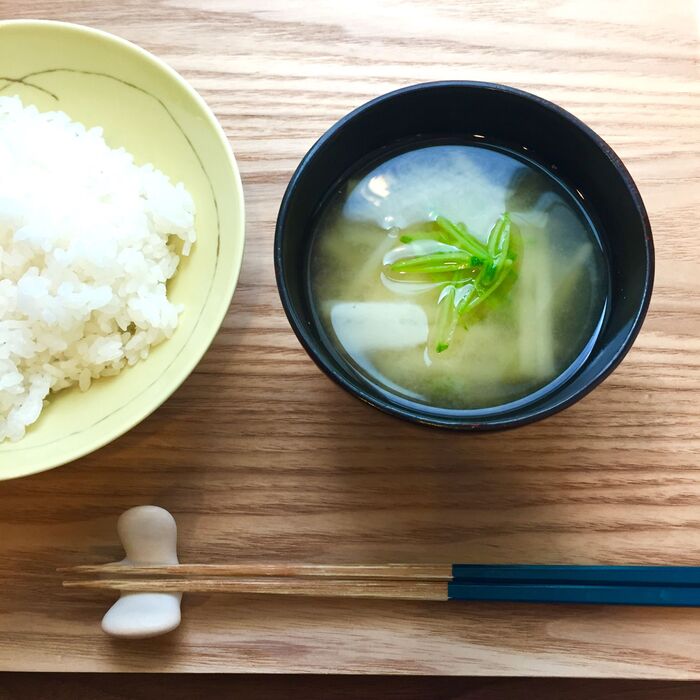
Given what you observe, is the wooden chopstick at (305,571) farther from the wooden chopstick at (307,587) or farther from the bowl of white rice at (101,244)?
the bowl of white rice at (101,244)

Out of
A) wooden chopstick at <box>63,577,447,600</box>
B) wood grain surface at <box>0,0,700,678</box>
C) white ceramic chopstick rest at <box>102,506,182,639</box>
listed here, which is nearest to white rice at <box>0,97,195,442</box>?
wood grain surface at <box>0,0,700,678</box>

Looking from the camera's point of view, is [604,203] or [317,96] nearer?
[604,203]

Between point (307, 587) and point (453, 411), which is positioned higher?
point (453, 411)

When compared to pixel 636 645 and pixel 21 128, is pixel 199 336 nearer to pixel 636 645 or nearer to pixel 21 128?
pixel 21 128

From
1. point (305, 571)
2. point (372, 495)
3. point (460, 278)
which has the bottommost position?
point (305, 571)

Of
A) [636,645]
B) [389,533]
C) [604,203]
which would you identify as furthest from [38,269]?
[636,645]

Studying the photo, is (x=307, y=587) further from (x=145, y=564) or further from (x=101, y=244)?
(x=101, y=244)

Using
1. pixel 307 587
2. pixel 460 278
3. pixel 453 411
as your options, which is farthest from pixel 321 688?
pixel 460 278

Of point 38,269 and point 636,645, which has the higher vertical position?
point 38,269
